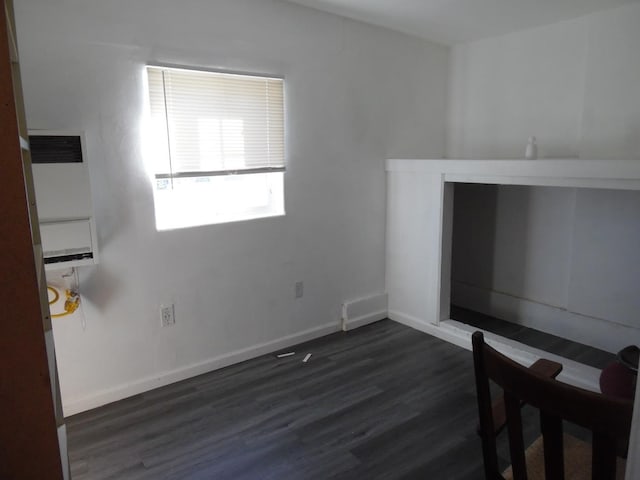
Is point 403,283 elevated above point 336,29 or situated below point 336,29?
below

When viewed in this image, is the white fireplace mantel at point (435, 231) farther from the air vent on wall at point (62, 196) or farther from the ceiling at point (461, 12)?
the air vent on wall at point (62, 196)

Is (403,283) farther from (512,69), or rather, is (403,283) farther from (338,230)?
(512,69)

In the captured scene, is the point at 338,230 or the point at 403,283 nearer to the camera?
the point at 338,230

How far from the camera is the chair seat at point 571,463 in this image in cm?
130

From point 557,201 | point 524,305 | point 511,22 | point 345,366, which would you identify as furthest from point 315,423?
point 511,22

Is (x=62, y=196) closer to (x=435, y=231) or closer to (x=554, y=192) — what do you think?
(x=435, y=231)

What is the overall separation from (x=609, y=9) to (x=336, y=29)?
190 cm

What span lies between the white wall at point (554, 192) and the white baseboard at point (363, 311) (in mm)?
970

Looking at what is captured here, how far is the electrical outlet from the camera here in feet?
8.90

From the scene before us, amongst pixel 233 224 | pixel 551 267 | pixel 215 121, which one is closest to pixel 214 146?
pixel 215 121

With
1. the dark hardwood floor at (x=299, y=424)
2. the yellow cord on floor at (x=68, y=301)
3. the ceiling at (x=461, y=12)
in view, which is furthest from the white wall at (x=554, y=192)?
the yellow cord on floor at (x=68, y=301)

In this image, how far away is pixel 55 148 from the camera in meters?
2.11

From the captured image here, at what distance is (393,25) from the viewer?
342 cm

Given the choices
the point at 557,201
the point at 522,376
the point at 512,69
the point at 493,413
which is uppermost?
the point at 512,69
